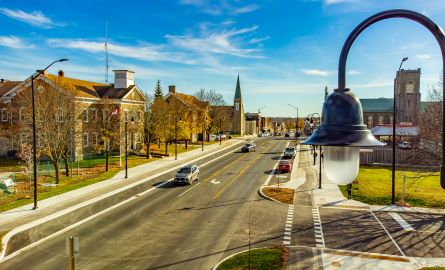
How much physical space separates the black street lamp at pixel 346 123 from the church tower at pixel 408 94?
348 ft

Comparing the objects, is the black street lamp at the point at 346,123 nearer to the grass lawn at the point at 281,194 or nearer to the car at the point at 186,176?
the grass lawn at the point at 281,194

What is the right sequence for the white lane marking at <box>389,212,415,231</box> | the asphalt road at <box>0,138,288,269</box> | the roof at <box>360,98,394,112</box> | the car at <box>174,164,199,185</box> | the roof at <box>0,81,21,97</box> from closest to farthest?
the asphalt road at <box>0,138,288,269</box>, the white lane marking at <box>389,212,415,231</box>, the car at <box>174,164,199,185</box>, the roof at <box>0,81,21,97</box>, the roof at <box>360,98,394,112</box>

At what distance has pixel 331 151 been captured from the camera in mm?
3439

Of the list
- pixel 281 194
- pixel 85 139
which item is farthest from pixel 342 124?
pixel 85 139

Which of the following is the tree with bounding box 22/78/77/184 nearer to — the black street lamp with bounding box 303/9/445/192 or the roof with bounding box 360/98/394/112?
the black street lamp with bounding box 303/9/445/192

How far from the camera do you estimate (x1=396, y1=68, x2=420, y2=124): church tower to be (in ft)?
325

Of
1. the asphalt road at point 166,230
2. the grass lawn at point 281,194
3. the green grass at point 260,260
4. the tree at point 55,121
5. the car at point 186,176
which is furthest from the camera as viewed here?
the tree at point 55,121

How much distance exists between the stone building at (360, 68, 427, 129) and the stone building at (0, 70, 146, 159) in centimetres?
7326

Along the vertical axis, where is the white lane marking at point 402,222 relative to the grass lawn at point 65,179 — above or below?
below

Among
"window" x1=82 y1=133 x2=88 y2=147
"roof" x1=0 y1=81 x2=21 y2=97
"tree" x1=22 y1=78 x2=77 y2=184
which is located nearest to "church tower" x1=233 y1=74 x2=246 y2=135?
"window" x1=82 y1=133 x2=88 y2=147

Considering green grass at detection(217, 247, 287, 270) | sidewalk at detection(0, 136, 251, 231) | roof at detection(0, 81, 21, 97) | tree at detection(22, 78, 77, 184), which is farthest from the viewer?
Answer: roof at detection(0, 81, 21, 97)

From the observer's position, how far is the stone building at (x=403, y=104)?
99.2 metres

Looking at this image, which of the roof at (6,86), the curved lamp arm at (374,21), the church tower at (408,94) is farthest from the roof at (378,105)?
the curved lamp arm at (374,21)

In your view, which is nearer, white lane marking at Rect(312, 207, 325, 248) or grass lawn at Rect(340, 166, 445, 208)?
white lane marking at Rect(312, 207, 325, 248)
